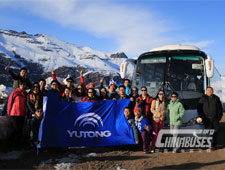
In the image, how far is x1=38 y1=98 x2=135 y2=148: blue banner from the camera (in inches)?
274

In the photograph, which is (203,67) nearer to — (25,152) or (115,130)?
(115,130)

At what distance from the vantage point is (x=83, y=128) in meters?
7.14

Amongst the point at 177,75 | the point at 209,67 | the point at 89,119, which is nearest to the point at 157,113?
the point at 89,119

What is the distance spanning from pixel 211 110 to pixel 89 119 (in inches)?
146

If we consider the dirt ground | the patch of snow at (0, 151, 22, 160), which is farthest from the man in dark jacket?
the patch of snow at (0, 151, 22, 160)

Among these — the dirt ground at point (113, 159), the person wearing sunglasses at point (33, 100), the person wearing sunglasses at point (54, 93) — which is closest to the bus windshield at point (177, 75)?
the dirt ground at point (113, 159)

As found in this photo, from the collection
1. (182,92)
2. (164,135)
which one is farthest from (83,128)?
(182,92)

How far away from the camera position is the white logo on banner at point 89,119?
23.5ft

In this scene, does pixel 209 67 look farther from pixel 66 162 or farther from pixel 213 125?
pixel 66 162

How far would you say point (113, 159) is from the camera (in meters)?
6.40

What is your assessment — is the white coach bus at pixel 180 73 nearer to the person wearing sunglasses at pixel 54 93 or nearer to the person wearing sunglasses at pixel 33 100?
the person wearing sunglasses at pixel 54 93

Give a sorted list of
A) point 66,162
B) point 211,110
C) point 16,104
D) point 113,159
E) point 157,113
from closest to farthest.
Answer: point 66,162 → point 113,159 → point 16,104 → point 157,113 → point 211,110
